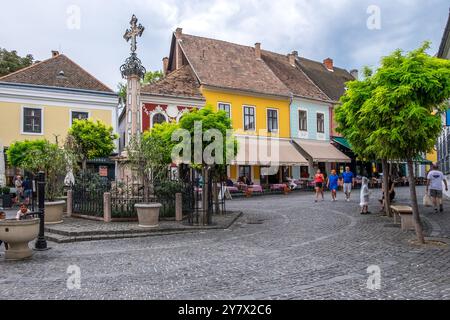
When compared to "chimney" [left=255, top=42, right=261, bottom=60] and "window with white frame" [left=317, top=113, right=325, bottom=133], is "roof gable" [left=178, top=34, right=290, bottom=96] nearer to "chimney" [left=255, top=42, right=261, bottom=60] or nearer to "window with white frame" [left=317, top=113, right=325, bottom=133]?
"chimney" [left=255, top=42, right=261, bottom=60]

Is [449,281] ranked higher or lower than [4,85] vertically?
lower

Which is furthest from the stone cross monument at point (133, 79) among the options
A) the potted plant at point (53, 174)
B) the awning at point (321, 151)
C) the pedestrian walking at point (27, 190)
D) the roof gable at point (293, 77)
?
the roof gable at point (293, 77)

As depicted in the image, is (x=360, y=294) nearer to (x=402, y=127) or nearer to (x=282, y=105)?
(x=402, y=127)

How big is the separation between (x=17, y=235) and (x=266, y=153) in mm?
21022

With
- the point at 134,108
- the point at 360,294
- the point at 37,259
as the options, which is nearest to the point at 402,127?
the point at 360,294

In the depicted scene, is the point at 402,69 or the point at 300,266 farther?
the point at 402,69

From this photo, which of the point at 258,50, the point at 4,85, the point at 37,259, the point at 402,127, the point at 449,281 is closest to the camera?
the point at 449,281

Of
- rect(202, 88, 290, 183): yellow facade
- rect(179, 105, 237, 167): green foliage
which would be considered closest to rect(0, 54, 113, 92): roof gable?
rect(202, 88, 290, 183): yellow facade

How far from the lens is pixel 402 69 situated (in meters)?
8.03

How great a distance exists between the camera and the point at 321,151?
97.5ft

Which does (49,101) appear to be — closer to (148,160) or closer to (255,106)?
(255,106)

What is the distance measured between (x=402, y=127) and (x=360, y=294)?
4193 millimetres

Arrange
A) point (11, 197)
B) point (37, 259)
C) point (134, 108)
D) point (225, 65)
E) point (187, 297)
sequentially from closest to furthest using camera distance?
point (187, 297) < point (37, 259) < point (134, 108) < point (11, 197) < point (225, 65)

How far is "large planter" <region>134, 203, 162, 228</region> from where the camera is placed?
34.8 ft
